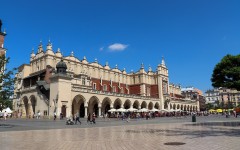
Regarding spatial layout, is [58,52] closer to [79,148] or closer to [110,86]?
[110,86]

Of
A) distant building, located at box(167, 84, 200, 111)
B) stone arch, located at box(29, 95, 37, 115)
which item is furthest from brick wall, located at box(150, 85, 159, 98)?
stone arch, located at box(29, 95, 37, 115)

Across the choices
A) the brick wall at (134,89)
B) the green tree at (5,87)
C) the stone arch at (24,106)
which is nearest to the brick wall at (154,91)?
the brick wall at (134,89)

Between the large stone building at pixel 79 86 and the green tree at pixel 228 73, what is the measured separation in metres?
24.6

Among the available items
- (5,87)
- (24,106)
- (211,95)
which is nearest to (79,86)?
(24,106)

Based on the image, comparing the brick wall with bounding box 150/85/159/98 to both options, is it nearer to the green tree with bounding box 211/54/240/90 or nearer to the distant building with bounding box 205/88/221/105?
the green tree with bounding box 211/54/240/90

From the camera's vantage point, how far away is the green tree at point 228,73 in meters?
27.1

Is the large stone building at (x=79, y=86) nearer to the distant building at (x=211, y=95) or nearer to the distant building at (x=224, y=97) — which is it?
the distant building at (x=224, y=97)

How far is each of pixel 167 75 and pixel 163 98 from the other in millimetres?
A: 11224

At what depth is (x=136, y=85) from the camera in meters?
79.5

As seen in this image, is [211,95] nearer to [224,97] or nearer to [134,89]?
[224,97]

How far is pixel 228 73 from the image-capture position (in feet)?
90.2

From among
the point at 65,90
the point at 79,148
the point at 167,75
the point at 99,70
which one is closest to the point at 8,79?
the point at 65,90

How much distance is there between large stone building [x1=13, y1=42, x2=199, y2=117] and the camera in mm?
44000

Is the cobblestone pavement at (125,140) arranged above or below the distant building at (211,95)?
below
